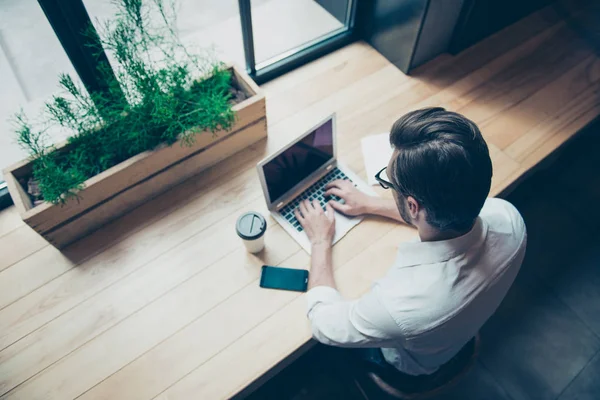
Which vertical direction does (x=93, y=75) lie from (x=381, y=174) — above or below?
above

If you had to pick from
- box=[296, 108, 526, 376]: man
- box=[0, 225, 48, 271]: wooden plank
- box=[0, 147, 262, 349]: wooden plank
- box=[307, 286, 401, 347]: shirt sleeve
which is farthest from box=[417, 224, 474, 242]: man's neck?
Answer: box=[0, 225, 48, 271]: wooden plank

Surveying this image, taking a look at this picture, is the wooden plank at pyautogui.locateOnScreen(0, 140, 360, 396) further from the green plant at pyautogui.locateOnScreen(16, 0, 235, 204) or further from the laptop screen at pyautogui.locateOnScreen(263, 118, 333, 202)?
the green plant at pyautogui.locateOnScreen(16, 0, 235, 204)

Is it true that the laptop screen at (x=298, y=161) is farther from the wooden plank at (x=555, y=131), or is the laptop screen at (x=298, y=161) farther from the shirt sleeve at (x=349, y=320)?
the wooden plank at (x=555, y=131)

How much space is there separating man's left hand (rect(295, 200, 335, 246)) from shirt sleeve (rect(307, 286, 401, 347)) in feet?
0.69

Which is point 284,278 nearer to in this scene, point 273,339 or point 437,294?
point 273,339

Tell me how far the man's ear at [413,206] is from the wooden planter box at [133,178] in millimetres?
814

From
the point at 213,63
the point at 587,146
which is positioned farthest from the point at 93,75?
the point at 587,146

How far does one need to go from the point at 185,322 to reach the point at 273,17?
1708 mm

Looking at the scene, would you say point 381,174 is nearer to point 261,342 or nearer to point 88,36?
point 261,342

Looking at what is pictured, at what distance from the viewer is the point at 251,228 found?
1446 millimetres

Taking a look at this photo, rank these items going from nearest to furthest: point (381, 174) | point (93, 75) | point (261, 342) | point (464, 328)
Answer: point (464, 328), point (381, 174), point (261, 342), point (93, 75)

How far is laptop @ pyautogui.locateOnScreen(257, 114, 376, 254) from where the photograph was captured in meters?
1.49

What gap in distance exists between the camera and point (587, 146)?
259cm

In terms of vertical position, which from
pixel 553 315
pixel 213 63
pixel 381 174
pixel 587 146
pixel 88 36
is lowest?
pixel 553 315
